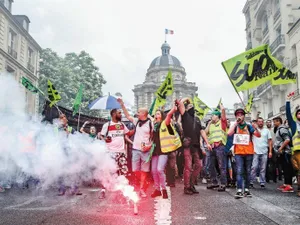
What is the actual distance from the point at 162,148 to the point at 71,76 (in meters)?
42.2

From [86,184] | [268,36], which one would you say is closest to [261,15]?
[268,36]

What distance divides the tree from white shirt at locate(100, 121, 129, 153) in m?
37.8

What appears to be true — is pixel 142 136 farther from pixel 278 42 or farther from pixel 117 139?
pixel 278 42

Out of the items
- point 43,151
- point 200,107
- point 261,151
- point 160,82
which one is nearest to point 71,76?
point 200,107

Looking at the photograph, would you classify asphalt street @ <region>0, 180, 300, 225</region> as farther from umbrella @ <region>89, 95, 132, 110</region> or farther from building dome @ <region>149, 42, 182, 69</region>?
building dome @ <region>149, 42, 182, 69</region>

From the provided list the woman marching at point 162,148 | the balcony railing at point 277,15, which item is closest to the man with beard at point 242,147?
the woman marching at point 162,148

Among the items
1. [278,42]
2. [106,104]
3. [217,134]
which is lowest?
[217,134]

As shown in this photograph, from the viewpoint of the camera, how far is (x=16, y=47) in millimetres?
25891

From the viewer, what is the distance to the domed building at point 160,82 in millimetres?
92938

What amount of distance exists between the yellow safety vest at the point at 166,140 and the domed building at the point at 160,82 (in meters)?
83.9

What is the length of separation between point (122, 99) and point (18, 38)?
72.6ft

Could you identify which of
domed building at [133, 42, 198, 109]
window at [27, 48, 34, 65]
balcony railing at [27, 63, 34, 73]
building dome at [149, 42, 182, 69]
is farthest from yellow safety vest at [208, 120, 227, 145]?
building dome at [149, 42, 182, 69]

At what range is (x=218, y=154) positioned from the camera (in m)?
7.88

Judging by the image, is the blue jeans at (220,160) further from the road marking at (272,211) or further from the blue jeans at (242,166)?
the road marking at (272,211)
